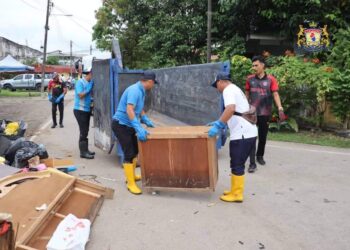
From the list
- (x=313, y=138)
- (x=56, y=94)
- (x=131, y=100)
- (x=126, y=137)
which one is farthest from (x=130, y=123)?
(x=56, y=94)

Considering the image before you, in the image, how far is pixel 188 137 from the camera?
514 centimetres

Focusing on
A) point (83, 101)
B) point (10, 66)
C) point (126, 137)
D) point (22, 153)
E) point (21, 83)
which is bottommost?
point (22, 153)

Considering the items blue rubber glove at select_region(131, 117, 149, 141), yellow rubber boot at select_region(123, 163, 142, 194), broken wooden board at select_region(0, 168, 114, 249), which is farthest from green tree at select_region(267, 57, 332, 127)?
broken wooden board at select_region(0, 168, 114, 249)

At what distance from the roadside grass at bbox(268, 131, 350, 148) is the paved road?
7.38 feet

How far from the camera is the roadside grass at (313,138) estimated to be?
9580 millimetres

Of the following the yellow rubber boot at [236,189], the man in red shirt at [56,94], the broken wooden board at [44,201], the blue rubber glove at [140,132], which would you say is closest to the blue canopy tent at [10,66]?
the man in red shirt at [56,94]

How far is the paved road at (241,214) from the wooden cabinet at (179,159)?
237 millimetres

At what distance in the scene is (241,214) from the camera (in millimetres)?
4969

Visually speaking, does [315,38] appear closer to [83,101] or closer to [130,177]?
[83,101]

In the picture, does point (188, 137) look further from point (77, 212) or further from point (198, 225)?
point (77, 212)

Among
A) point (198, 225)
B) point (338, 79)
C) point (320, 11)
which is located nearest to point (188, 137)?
point (198, 225)

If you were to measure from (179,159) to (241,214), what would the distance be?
1.00 m

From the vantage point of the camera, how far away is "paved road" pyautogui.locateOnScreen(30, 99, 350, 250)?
4.21 m

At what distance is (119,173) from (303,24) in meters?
10.4
